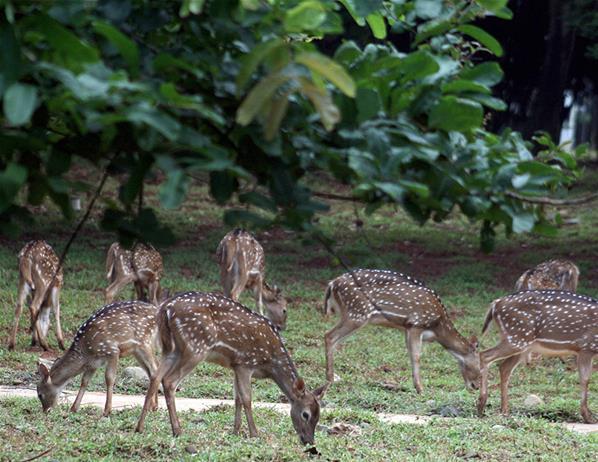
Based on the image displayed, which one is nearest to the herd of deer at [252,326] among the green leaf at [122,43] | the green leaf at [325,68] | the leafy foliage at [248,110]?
the leafy foliage at [248,110]

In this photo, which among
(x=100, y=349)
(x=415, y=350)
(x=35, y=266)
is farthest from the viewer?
(x=35, y=266)

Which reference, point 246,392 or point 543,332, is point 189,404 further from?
point 543,332

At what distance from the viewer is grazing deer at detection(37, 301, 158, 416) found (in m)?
9.05

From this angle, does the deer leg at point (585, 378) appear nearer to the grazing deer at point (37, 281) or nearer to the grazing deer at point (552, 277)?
the grazing deer at point (552, 277)

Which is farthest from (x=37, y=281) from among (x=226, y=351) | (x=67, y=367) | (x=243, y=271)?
(x=226, y=351)

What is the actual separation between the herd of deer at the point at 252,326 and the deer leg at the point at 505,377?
11mm

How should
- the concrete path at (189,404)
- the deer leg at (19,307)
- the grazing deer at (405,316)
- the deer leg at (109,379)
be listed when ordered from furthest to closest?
the deer leg at (19,307), the grazing deer at (405,316), the concrete path at (189,404), the deer leg at (109,379)

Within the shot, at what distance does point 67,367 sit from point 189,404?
1058 mm

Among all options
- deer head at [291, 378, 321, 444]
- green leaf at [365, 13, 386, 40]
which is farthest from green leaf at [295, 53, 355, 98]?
deer head at [291, 378, 321, 444]

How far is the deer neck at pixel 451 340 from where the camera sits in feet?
37.6

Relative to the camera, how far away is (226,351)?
8.20 meters

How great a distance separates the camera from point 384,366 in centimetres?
1199

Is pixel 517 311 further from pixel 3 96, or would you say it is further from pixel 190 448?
pixel 3 96

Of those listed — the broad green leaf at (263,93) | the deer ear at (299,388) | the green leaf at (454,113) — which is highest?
the broad green leaf at (263,93)
